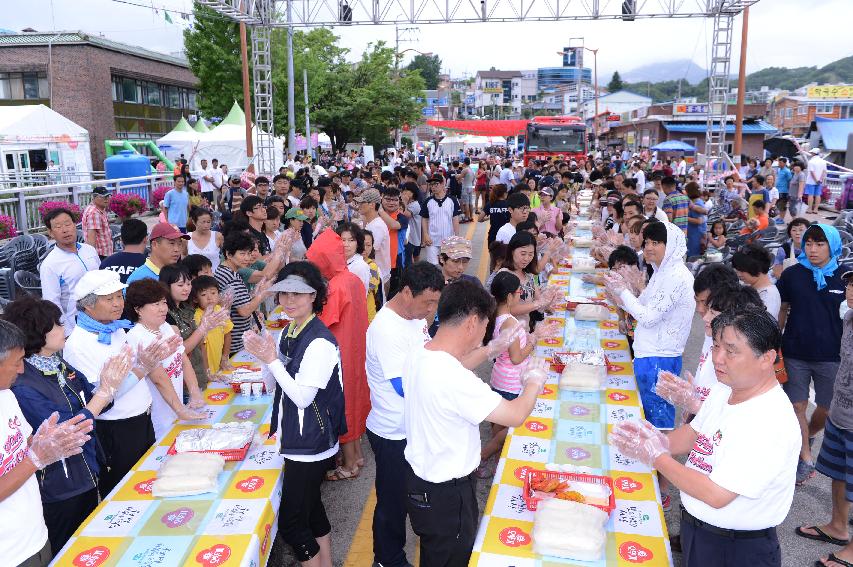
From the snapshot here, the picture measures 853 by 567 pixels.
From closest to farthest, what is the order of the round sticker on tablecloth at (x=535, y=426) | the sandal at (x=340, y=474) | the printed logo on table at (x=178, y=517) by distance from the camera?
the printed logo on table at (x=178, y=517), the round sticker on tablecloth at (x=535, y=426), the sandal at (x=340, y=474)

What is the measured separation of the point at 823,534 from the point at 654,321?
1.71 metres

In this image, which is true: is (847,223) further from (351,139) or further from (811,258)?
(351,139)

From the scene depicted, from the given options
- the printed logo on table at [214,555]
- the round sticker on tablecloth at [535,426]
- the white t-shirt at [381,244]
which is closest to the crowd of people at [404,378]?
the round sticker on tablecloth at [535,426]

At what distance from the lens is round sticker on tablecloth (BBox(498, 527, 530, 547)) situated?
2803 millimetres

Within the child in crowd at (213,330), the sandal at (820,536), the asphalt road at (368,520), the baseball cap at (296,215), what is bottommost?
the asphalt road at (368,520)

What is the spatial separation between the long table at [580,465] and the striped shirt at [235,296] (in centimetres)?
251

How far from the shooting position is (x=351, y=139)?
1657 inches

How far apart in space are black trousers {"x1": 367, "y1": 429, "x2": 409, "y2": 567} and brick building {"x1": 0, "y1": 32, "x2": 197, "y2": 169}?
36095 millimetres

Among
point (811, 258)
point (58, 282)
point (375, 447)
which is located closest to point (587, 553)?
point (375, 447)

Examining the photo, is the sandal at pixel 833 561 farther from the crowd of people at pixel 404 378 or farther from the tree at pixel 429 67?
the tree at pixel 429 67

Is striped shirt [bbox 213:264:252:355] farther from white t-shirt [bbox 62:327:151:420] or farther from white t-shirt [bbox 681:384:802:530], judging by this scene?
white t-shirt [bbox 681:384:802:530]

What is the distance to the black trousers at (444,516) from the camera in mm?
2803

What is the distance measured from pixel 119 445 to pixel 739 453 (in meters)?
3.22

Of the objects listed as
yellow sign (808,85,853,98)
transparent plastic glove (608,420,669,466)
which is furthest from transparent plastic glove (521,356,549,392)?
yellow sign (808,85,853,98)
